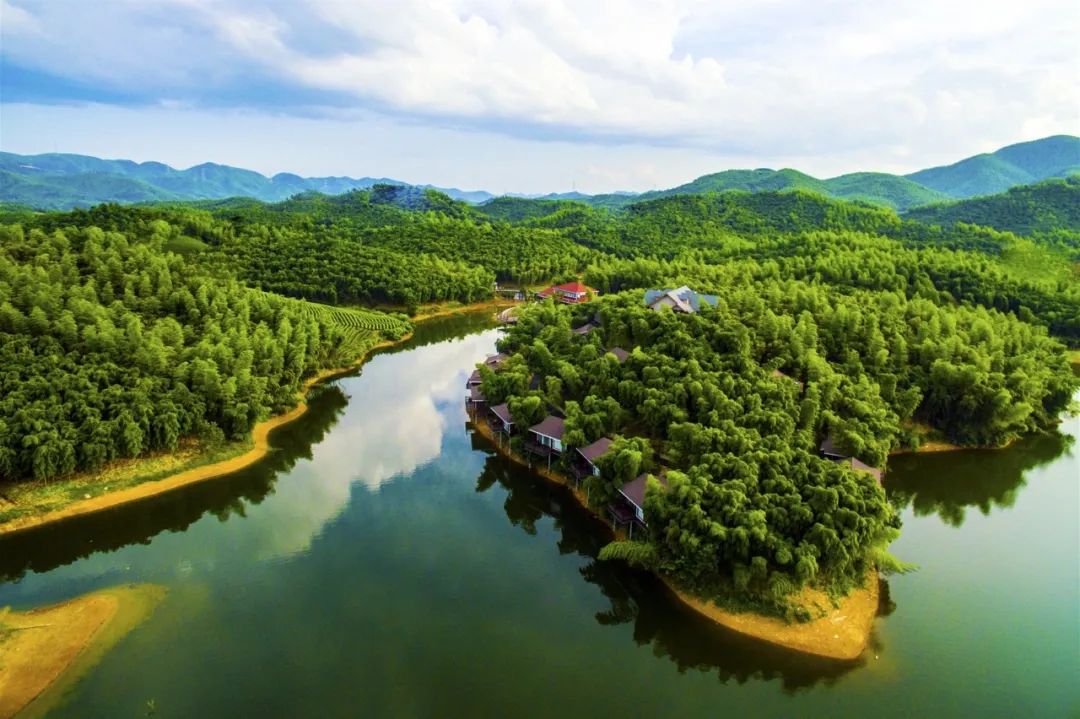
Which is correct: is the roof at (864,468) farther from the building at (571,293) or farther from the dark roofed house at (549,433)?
the building at (571,293)

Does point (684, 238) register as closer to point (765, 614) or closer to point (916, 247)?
point (916, 247)

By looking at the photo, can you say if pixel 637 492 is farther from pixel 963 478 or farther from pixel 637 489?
pixel 963 478

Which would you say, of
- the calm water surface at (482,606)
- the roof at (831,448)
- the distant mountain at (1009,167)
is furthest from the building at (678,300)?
the distant mountain at (1009,167)

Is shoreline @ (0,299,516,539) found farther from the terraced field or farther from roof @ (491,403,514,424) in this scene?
roof @ (491,403,514,424)

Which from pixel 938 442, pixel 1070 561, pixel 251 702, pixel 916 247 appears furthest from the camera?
pixel 916 247

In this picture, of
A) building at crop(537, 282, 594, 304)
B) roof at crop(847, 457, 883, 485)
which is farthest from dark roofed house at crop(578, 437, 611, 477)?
building at crop(537, 282, 594, 304)

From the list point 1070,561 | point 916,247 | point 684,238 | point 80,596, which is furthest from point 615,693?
point 684,238
